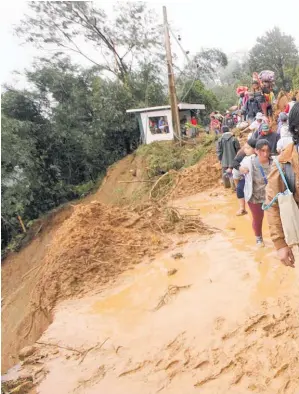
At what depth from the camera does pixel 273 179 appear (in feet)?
6.79

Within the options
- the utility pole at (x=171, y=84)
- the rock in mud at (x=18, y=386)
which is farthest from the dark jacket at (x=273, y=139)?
the utility pole at (x=171, y=84)

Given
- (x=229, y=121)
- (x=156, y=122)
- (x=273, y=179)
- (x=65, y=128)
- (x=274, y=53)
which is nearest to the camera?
(x=273, y=179)

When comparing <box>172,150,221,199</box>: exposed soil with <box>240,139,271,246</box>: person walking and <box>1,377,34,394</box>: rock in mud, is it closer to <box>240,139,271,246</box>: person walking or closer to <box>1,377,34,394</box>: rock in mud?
<box>240,139,271,246</box>: person walking

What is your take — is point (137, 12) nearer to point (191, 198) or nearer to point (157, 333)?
point (191, 198)

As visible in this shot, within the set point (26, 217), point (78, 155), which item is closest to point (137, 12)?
point (78, 155)

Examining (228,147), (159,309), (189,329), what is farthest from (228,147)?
(189,329)

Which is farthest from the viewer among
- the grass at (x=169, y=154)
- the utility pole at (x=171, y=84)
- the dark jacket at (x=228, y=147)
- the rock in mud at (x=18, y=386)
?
the grass at (x=169, y=154)

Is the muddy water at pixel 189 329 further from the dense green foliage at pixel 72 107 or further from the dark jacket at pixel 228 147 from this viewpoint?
the dense green foliage at pixel 72 107

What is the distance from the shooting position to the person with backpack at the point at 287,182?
1.91m

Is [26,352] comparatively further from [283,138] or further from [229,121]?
[229,121]

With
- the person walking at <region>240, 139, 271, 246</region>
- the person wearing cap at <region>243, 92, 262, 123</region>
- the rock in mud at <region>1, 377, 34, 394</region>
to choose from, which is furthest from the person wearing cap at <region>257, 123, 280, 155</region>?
the rock in mud at <region>1, 377, 34, 394</region>

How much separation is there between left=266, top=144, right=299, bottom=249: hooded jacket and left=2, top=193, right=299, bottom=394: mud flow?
0.87 m

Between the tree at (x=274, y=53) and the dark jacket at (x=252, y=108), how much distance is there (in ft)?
40.4

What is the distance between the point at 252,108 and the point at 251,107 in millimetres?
34
